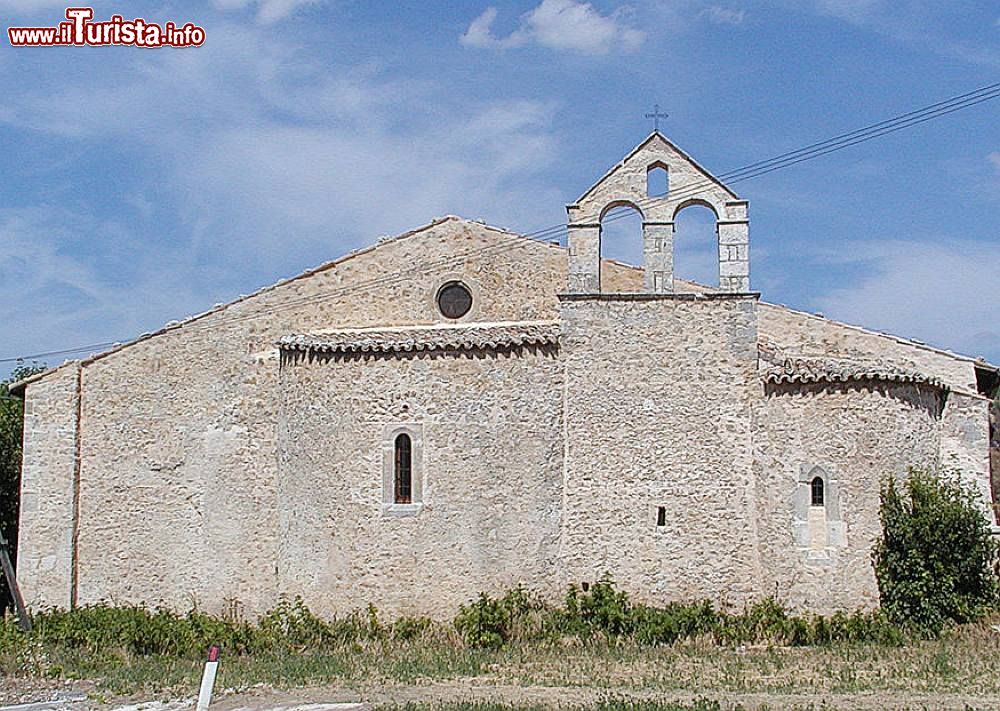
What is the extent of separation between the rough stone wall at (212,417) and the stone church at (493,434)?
0.04 m

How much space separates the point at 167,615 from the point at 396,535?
4.44 metres

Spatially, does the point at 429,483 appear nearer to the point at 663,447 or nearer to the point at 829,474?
the point at 663,447

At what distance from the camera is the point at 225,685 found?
53.4ft

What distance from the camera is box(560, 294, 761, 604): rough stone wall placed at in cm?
2023

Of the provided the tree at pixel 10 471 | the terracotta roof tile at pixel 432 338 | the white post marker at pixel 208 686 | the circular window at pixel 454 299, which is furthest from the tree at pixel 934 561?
the tree at pixel 10 471

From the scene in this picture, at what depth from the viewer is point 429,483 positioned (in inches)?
839

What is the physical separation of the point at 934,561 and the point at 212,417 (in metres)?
13.0

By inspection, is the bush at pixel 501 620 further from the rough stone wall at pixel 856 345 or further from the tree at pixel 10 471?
the tree at pixel 10 471

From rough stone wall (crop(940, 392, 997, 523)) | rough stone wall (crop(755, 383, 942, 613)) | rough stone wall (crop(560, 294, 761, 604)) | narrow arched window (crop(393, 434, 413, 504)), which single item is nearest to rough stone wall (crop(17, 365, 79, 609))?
narrow arched window (crop(393, 434, 413, 504))

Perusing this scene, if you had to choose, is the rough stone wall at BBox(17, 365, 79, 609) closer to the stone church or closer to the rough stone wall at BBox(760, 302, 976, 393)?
the stone church

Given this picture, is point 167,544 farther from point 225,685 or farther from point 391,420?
point 225,685

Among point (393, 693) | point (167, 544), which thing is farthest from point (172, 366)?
point (393, 693)

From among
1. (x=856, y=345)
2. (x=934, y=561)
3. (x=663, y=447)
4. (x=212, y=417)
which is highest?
(x=856, y=345)

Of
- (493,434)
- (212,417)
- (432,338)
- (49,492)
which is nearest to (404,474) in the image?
(493,434)
